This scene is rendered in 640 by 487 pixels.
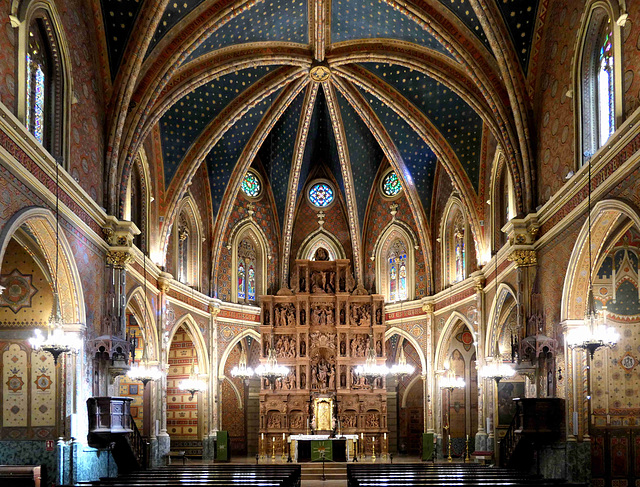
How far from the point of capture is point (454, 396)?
33312mm

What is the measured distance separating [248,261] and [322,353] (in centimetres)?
533

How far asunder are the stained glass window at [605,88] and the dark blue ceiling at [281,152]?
15080 mm

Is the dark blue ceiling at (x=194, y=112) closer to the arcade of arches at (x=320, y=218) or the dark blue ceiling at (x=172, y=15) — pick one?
the arcade of arches at (x=320, y=218)

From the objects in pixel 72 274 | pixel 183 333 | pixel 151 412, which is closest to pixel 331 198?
pixel 183 333

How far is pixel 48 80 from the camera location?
1897cm

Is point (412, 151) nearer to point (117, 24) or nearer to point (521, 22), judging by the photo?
point (521, 22)

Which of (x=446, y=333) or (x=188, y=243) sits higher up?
(x=188, y=243)

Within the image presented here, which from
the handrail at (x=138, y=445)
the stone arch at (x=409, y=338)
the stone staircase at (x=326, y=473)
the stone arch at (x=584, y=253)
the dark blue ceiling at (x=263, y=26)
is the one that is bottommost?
the stone staircase at (x=326, y=473)

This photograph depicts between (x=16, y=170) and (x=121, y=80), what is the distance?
722 cm

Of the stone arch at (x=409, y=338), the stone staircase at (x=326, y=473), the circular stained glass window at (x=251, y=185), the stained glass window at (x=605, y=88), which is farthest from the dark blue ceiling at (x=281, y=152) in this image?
the stained glass window at (x=605, y=88)

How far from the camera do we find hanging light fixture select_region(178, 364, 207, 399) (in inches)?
1173

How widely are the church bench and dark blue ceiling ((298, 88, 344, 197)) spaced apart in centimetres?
1936

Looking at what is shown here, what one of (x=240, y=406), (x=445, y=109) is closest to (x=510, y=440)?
(x=445, y=109)

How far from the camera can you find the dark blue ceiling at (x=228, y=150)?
31.0 meters
